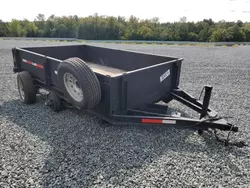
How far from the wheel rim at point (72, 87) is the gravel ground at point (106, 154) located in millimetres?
611

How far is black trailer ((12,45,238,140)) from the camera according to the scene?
295 centimetres

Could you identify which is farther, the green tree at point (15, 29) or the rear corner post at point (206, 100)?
the green tree at point (15, 29)

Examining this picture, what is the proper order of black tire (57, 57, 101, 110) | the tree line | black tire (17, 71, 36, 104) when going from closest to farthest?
black tire (57, 57, 101, 110) < black tire (17, 71, 36, 104) < the tree line

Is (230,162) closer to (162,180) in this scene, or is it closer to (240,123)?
(162,180)

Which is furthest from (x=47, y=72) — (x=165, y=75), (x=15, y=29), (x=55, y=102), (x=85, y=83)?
(x=15, y=29)

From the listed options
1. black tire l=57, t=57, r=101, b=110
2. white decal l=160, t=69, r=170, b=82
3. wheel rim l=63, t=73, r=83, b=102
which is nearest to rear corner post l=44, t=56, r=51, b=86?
wheel rim l=63, t=73, r=83, b=102

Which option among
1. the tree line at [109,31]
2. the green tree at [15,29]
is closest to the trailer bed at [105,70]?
the tree line at [109,31]

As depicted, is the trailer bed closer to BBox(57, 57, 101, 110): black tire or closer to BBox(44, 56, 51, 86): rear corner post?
BBox(44, 56, 51, 86): rear corner post

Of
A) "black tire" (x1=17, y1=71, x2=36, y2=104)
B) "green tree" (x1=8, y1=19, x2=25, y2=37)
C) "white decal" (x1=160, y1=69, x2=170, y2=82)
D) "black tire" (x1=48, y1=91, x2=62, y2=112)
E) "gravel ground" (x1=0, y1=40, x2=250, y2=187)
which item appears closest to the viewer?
"gravel ground" (x1=0, y1=40, x2=250, y2=187)

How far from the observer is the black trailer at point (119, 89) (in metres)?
2.95

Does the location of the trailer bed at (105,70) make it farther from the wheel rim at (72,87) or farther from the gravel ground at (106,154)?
the wheel rim at (72,87)

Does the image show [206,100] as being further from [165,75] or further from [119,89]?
[119,89]

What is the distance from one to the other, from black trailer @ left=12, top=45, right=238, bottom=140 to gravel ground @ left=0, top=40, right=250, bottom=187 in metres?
0.33

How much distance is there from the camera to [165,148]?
119 inches
